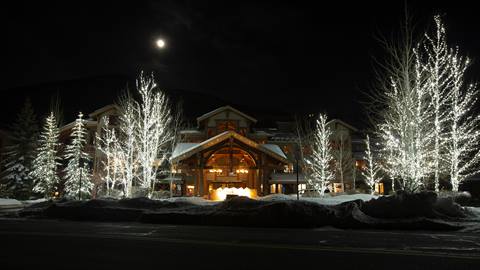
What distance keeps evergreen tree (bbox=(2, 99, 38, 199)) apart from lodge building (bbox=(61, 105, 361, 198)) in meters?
6.33

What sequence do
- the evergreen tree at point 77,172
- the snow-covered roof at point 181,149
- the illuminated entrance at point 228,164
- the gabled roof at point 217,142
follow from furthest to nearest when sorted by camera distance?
1. the evergreen tree at point 77,172
2. the illuminated entrance at point 228,164
3. the snow-covered roof at point 181,149
4. the gabled roof at point 217,142

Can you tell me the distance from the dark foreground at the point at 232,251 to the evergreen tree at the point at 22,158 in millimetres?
30542

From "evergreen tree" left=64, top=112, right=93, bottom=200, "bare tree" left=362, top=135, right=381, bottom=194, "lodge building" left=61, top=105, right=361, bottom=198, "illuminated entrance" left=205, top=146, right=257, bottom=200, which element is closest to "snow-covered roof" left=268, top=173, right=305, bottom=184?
"lodge building" left=61, top=105, right=361, bottom=198

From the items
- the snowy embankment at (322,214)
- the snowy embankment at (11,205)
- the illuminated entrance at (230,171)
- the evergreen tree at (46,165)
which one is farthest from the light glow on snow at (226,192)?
the snowy embankment at (322,214)

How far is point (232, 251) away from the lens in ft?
26.0

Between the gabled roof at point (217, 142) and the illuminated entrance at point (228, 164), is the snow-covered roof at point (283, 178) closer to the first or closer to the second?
the illuminated entrance at point (228, 164)

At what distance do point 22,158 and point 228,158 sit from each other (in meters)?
20.7

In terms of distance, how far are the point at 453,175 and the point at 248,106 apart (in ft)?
314

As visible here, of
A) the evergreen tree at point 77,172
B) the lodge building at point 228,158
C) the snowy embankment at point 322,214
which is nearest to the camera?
the snowy embankment at point 322,214

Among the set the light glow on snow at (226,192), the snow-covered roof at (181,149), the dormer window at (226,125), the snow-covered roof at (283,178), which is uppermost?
the dormer window at (226,125)

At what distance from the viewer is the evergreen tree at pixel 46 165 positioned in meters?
37.7

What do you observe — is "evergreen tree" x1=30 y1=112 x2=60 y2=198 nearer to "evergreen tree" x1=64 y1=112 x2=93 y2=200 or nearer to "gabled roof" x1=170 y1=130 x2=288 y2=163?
"evergreen tree" x1=64 y1=112 x2=93 y2=200

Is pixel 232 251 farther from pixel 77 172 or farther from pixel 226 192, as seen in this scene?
pixel 77 172

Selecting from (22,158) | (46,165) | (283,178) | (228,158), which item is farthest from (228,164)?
(22,158)
